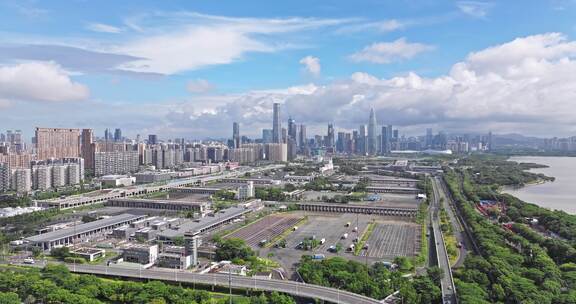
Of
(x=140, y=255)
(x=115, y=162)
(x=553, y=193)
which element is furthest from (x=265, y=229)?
(x=115, y=162)

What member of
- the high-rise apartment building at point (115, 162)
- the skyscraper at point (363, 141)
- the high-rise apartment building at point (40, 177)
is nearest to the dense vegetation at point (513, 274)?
the high-rise apartment building at point (40, 177)

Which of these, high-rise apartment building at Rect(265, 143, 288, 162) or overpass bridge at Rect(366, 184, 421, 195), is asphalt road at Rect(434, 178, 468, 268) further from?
high-rise apartment building at Rect(265, 143, 288, 162)

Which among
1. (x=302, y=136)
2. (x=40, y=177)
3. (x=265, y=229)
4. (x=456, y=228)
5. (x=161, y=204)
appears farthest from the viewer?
(x=302, y=136)

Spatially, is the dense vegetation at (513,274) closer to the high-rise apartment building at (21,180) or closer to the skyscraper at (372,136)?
the high-rise apartment building at (21,180)

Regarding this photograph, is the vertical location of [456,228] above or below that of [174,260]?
below

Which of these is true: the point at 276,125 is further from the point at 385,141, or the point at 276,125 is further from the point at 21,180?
the point at 21,180

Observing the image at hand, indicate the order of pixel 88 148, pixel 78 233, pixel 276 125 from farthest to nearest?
1. pixel 276 125
2. pixel 88 148
3. pixel 78 233

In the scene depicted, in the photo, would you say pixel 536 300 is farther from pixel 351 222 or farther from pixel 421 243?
pixel 351 222

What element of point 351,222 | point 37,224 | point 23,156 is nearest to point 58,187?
point 23,156
